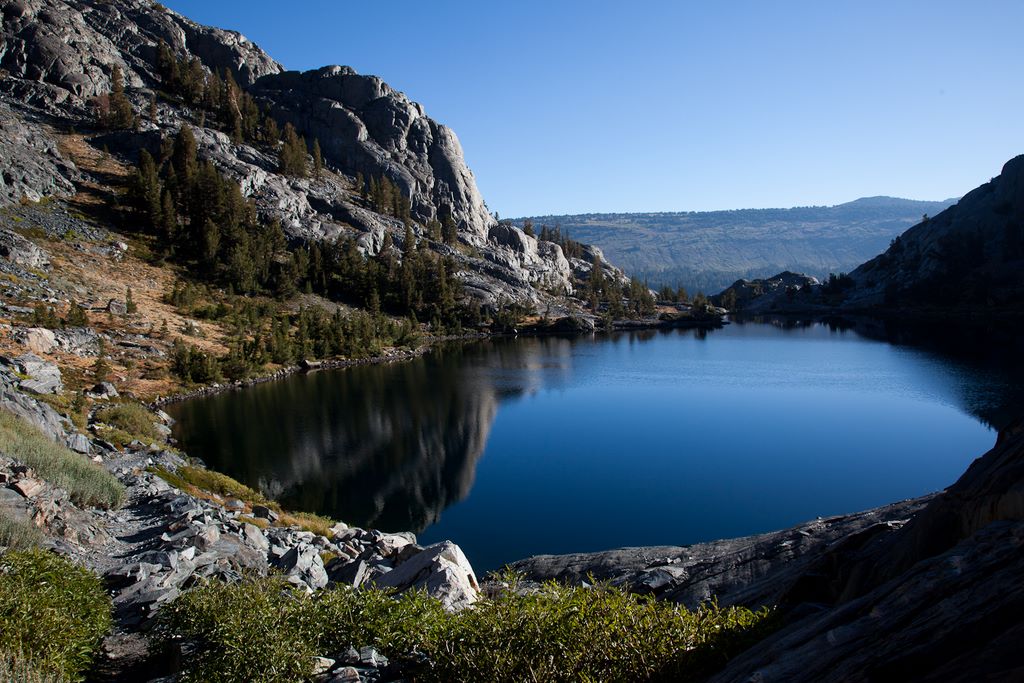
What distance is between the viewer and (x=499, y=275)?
144250 mm

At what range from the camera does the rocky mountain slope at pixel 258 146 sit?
4449 inches

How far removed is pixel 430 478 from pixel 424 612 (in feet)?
94.7

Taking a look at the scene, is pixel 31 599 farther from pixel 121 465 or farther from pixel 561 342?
pixel 561 342

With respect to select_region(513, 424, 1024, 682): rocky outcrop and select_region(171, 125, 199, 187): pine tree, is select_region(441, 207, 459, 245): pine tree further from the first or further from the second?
select_region(513, 424, 1024, 682): rocky outcrop

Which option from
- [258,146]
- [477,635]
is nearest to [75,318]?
[477,635]

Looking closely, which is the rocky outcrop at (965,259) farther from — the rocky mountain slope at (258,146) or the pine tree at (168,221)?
the pine tree at (168,221)

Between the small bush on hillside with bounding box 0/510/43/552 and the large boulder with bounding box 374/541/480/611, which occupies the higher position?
the small bush on hillside with bounding box 0/510/43/552

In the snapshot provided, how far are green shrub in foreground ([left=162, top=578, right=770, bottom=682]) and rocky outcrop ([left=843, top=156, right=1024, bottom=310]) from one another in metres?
154

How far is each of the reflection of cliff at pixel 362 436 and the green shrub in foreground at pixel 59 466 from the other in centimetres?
1187

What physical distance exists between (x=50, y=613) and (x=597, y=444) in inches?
1537

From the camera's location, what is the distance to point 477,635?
29.9 feet

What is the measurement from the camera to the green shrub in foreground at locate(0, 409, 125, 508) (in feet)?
65.5

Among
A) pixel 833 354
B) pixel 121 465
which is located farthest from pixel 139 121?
pixel 833 354

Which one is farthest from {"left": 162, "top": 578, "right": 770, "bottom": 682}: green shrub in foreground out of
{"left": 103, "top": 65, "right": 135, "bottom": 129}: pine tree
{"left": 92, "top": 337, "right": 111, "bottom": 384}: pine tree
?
{"left": 103, "top": 65, "right": 135, "bottom": 129}: pine tree
